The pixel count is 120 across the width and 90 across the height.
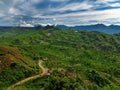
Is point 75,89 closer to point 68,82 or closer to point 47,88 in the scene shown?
point 68,82

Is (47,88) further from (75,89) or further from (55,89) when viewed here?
(75,89)

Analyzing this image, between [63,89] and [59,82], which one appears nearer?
[63,89]

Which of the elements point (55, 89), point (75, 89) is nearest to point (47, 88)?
point (55, 89)

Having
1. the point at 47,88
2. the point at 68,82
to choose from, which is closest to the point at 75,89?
the point at 68,82

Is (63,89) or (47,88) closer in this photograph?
(63,89)
